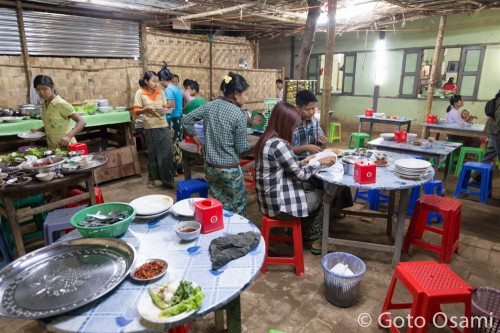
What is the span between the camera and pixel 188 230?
6.54ft

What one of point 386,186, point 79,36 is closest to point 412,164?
point 386,186

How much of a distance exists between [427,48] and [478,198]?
6.96 metres

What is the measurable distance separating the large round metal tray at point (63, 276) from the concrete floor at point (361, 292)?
1.28 meters

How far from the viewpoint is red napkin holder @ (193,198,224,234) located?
2.04 m

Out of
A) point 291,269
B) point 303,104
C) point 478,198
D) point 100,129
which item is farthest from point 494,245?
point 100,129


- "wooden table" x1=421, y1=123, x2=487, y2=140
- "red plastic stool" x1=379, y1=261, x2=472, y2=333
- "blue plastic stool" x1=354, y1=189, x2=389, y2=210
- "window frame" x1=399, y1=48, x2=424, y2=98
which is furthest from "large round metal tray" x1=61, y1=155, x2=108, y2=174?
"window frame" x1=399, y1=48, x2=424, y2=98

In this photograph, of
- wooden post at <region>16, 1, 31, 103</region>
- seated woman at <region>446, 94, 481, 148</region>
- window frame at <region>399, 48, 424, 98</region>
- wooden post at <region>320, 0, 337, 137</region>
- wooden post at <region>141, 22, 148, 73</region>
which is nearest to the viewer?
wooden post at <region>320, 0, 337, 137</region>

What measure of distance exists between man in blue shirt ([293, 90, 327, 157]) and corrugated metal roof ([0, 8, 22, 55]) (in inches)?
226

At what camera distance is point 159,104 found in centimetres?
570

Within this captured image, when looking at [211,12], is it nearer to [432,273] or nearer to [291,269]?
[291,269]

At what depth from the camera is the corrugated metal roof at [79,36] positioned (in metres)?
6.31

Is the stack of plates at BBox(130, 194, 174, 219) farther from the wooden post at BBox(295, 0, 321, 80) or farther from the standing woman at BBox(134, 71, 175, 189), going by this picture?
the wooden post at BBox(295, 0, 321, 80)

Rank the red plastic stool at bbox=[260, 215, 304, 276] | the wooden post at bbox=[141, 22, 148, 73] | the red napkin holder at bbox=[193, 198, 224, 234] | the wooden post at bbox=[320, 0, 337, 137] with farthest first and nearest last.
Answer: the wooden post at bbox=[141, 22, 148, 73] → the wooden post at bbox=[320, 0, 337, 137] → the red plastic stool at bbox=[260, 215, 304, 276] → the red napkin holder at bbox=[193, 198, 224, 234]

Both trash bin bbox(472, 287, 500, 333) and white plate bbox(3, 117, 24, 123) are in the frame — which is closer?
trash bin bbox(472, 287, 500, 333)
